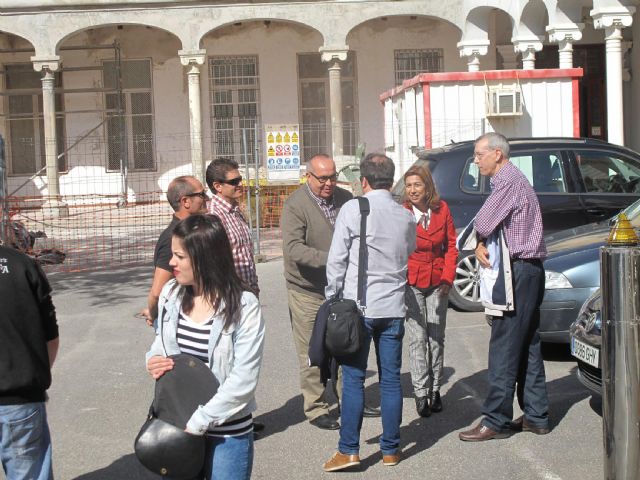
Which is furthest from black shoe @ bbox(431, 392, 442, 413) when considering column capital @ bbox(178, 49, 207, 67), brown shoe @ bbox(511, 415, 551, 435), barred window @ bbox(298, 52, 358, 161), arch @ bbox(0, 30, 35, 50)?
arch @ bbox(0, 30, 35, 50)

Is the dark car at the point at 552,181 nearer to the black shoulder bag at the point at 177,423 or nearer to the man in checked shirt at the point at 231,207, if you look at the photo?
the man in checked shirt at the point at 231,207

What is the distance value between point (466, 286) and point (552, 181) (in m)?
1.49

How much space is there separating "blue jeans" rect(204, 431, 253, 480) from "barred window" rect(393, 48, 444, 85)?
22.8m

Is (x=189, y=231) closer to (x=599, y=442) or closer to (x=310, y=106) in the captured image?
(x=599, y=442)

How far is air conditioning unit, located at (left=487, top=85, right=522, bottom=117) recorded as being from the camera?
49.3 feet

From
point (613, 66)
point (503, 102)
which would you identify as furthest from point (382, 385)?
point (613, 66)

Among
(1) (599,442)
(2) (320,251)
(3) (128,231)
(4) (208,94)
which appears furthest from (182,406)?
(4) (208,94)

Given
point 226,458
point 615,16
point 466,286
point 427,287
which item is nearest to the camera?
point 226,458

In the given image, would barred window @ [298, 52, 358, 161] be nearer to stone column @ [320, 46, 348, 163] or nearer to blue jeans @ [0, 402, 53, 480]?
stone column @ [320, 46, 348, 163]

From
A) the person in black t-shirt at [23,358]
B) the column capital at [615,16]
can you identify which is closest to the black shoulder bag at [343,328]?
the person in black t-shirt at [23,358]

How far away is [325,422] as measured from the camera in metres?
6.70

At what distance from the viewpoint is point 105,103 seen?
25797mm

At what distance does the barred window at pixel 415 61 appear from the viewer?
25984 mm

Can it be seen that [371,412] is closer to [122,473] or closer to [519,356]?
[519,356]
